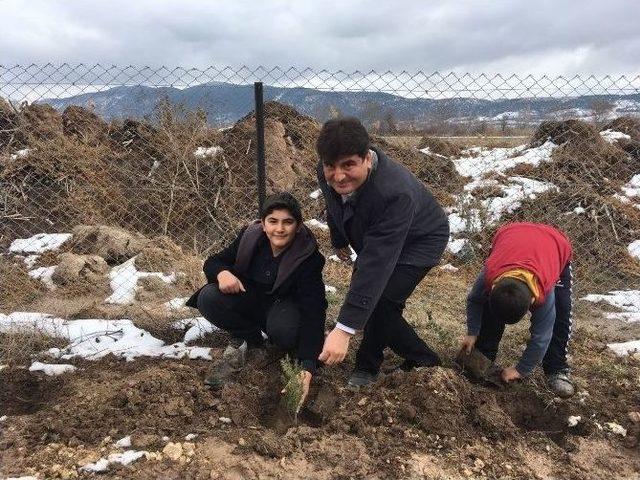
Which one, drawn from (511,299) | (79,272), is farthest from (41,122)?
(511,299)

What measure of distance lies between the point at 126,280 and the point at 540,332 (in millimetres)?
3672

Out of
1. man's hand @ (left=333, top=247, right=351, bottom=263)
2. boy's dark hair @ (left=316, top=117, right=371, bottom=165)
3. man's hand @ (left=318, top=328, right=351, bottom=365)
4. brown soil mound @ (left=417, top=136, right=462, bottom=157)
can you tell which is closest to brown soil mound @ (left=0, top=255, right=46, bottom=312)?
man's hand @ (left=333, top=247, right=351, bottom=263)

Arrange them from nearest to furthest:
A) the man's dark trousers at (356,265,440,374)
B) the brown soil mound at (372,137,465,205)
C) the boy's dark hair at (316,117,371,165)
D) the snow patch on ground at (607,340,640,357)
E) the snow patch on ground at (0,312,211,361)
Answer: the boy's dark hair at (316,117,371,165) < the man's dark trousers at (356,265,440,374) < the snow patch on ground at (0,312,211,361) < the snow patch on ground at (607,340,640,357) < the brown soil mound at (372,137,465,205)

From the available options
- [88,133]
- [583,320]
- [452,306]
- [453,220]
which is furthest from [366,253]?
[88,133]

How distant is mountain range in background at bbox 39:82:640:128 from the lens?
14.0 feet

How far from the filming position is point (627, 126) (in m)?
9.47

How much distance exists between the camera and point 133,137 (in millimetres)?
8180

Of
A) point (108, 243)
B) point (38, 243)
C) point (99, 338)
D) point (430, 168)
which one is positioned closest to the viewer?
point (99, 338)

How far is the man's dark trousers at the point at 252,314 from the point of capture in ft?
9.07

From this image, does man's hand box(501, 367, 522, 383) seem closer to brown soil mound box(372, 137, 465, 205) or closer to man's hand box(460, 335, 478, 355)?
man's hand box(460, 335, 478, 355)

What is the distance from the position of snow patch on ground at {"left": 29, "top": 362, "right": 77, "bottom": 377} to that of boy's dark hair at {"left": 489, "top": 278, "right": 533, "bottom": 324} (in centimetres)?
237

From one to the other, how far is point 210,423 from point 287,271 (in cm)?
82

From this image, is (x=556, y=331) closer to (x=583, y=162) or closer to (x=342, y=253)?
(x=342, y=253)

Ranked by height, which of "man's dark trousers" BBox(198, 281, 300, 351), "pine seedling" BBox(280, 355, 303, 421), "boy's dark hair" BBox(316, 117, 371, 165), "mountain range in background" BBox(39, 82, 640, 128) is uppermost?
"mountain range in background" BBox(39, 82, 640, 128)
